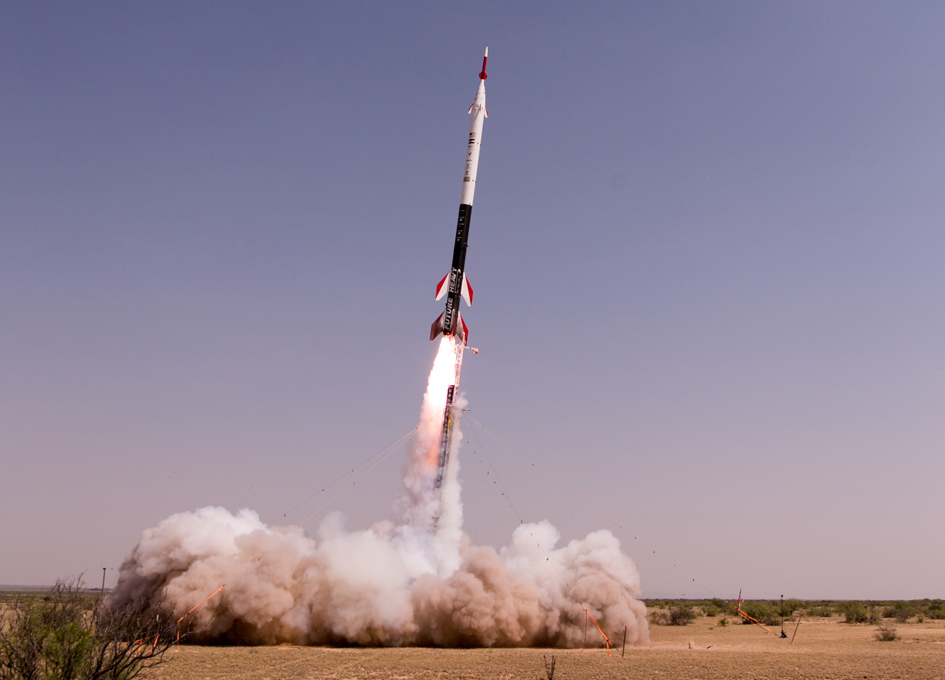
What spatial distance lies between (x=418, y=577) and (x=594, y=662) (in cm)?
1133

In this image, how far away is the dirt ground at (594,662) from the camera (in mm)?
29422

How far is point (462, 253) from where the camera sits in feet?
142

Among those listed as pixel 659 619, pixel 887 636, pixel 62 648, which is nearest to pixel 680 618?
pixel 659 619

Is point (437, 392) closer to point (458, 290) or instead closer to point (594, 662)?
point (458, 290)

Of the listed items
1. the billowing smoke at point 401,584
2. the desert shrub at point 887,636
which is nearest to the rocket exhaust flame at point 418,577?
the billowing smoke at point 401,584

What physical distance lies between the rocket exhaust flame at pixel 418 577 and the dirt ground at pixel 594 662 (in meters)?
1.77

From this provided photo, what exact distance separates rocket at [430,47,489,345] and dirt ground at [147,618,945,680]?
1601cm

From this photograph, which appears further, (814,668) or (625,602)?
(625,602)

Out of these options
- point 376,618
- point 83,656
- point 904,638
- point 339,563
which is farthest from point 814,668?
point 83,656

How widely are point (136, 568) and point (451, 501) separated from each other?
16.2 meters

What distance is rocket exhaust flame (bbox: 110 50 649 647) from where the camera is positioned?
37406mm

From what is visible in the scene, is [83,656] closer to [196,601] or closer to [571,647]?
[196,601]

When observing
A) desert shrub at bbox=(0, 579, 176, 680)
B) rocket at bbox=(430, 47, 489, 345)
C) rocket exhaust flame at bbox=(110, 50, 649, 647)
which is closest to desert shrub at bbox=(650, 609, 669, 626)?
rocket exhaust flame at bbox=(110, 50, 649, 647)

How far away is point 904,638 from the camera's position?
134 feet
